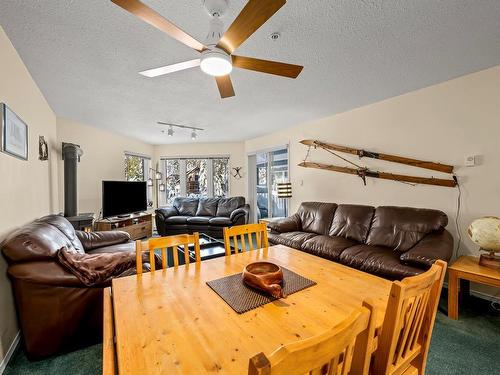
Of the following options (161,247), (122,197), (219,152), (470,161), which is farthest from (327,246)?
(219,152)

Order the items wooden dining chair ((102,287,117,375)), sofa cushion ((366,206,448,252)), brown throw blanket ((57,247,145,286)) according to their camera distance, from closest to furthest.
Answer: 1. wooden dining chair ((102,287,117,375))
2. brown throw blanket ((57,247,145,286))
3. sofa cushion ((366,206,448,252))

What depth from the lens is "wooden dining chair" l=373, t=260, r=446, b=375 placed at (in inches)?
32.4

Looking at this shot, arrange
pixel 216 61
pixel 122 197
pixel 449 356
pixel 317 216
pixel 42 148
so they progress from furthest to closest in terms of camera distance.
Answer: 1. pixel 122 197
2. pixel 317 216
3. pixel 42 148
4. pixel 449 356
5. pixel 216 61

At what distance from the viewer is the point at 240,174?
253 inches

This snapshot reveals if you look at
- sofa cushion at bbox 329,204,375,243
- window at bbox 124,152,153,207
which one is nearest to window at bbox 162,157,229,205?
window at bbox 124,152,153,207

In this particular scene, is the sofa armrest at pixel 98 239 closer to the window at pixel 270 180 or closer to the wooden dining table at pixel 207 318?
the wooden dining table at pixel 207 318

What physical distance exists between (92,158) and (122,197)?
97cm

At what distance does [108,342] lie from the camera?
89 centimetres

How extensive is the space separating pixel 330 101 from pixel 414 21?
5.46ft

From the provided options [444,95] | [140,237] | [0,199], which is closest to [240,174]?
[140,237]

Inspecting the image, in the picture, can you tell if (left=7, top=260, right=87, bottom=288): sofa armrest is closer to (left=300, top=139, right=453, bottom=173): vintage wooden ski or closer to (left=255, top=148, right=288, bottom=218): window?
(left=300, top=139, right=453, bottom=173): vintage wooden ski

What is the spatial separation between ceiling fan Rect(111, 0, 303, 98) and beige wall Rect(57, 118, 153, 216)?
367 centimetres

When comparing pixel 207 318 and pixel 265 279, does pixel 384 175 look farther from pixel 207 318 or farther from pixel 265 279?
pixel 207 318

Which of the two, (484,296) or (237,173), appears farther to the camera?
(237,173)
